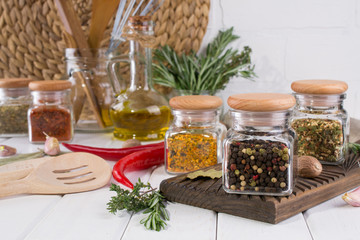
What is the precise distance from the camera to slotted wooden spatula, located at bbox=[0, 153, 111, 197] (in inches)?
32.3

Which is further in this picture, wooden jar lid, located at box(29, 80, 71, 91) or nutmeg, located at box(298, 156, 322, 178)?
wooden jar lid, located at box(29, 80, 71, 91)

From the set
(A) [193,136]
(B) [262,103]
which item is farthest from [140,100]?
(B) [262,103]

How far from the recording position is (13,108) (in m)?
1.28

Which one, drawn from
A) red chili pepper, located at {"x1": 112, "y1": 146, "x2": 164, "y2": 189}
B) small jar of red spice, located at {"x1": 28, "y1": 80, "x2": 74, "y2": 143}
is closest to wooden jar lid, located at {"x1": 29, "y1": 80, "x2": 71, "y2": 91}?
small jar of red spice, located at {"x1": 28, "y1": 80, "x2": 74, "y2": 143}

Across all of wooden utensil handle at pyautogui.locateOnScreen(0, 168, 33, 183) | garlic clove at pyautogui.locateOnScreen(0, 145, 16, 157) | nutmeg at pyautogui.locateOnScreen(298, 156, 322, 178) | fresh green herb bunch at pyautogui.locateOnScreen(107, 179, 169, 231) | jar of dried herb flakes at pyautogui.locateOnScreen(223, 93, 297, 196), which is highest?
jar of dried herb flakes at pyautogui.locateOnScreen(223, 93, 297, 196)

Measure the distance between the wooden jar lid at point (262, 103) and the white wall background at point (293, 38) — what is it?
2.86ft

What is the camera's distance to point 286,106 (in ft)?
2.38

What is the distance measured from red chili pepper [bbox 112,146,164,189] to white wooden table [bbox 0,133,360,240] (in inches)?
5.0

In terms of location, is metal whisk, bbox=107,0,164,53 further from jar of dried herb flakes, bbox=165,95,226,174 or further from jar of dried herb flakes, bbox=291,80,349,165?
jar of dried herb flakes, bbox=291,80,349,165

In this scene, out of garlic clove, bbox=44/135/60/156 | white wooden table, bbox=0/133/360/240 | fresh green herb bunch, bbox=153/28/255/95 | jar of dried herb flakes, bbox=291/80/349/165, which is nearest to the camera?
white wooden table, bbox=0/133/360/240

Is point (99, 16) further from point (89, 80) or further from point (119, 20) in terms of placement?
point (89, 80)

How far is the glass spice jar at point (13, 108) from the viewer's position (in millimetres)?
1280

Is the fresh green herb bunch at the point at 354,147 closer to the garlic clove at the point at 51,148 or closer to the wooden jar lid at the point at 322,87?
the wooden jar lid at the point at 322,87

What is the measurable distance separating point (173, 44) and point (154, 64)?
4.6 inches
